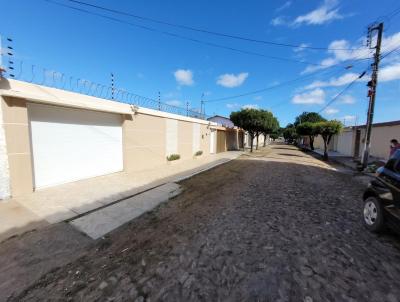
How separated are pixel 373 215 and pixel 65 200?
22.6 feet

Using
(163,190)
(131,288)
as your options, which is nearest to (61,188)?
(163,190)

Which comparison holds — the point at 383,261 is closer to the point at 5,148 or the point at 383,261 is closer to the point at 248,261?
the point at 248,261

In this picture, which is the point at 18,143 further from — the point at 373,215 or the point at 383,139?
the point at 383,139

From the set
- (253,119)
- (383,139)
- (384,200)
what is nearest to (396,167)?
(384,200)

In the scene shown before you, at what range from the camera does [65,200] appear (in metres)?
5.03

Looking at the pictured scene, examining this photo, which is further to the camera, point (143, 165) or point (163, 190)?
point (143, 165)

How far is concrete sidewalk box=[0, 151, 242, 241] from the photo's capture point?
3.91 m

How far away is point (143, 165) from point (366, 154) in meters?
11.5

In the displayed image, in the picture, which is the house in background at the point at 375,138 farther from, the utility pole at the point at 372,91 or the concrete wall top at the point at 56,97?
the concrete wall top at the point at 56,97

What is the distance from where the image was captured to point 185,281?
2395mm

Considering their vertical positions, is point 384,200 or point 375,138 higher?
point 375,138

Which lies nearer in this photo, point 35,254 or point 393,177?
point 35,254

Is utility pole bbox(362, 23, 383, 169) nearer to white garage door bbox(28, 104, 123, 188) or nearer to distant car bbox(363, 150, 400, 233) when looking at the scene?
distant car bbox(363, 150, 400, 233)

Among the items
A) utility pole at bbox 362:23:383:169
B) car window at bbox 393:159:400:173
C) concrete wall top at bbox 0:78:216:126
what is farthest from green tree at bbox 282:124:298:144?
car window at bbox 393:159:400:173
